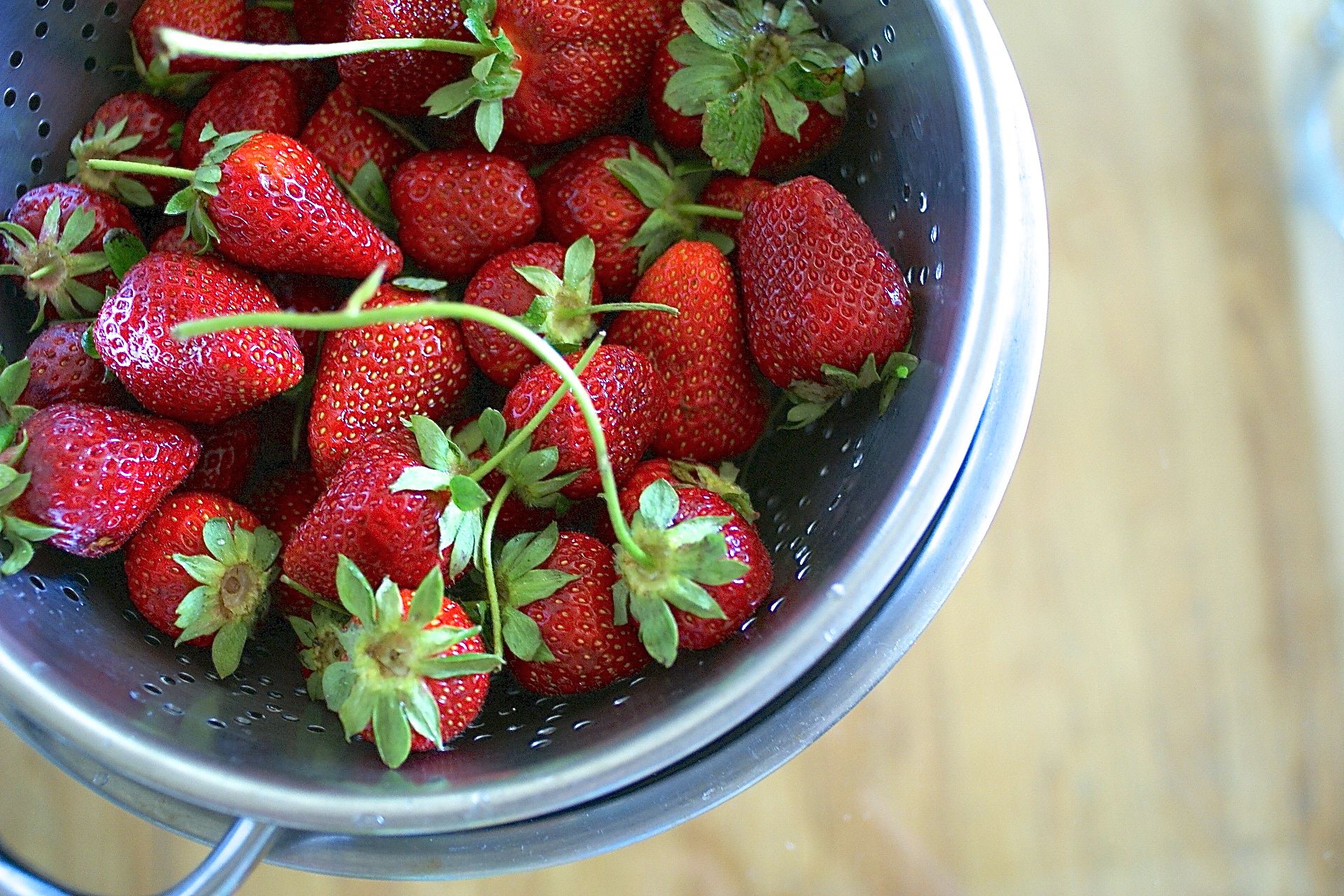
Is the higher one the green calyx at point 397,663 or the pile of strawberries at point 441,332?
the pile of strawberries at point 441,332

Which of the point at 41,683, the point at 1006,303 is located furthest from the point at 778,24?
the point at 41,683

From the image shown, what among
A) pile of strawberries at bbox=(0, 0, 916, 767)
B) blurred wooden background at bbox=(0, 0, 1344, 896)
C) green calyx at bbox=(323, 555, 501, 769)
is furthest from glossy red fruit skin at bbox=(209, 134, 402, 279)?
blurred wooden background at bbox=(0, 0, 1344, 896)

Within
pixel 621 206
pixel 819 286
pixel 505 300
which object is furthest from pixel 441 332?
pixel 819 286

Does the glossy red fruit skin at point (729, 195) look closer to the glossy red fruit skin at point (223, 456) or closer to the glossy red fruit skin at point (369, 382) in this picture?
the glossy red fruit skin at point (369, 382)

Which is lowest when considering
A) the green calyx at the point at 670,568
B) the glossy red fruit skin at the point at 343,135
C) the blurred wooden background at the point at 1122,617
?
the blurred wooden background at the point at 1122,617

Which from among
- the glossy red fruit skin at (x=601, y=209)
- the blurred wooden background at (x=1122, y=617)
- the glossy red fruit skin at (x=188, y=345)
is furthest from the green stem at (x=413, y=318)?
the blurred wooden background at (x=1122, y=617)

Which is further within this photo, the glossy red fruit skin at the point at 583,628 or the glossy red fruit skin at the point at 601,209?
the glossy red fruit skin at the point at 601,209

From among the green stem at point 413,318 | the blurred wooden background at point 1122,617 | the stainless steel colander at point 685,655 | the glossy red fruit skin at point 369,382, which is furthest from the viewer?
the blurred wooden background at point 1122,617
